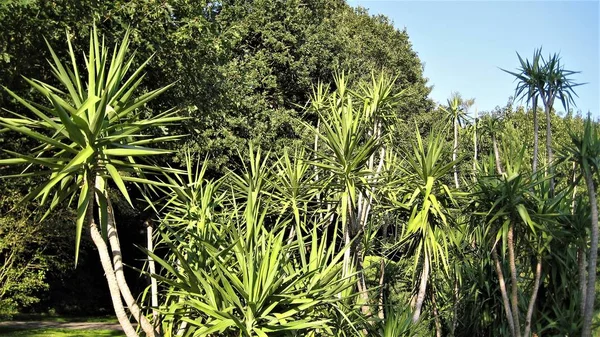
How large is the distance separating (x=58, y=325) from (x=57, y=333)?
3.15 meters

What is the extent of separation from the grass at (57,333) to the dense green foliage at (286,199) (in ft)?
8.87

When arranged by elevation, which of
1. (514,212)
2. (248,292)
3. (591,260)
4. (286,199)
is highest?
(286,199)

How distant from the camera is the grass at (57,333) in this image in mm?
15390

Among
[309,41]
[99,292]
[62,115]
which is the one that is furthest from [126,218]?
[62,115]

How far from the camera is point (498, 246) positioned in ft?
27.5

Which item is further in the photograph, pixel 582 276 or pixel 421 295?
pixel 582 276

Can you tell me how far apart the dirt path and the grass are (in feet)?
3.68

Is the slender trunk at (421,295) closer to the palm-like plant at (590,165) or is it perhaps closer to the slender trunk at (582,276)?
the palm-like plant at (590,165)

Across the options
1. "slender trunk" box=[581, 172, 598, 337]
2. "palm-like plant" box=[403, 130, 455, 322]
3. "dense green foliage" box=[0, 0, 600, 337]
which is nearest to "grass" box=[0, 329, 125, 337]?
"dense green foliage" box=[0, 0, 600, 337]

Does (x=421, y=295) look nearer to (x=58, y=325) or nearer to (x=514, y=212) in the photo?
(x=514, y=212)

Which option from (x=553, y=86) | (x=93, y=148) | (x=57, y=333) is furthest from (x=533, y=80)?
(x=57, y=333)

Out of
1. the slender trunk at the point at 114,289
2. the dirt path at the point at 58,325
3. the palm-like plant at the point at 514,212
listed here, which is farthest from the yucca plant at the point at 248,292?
the dirt path at the point at 58,325

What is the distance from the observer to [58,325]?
18.8 m

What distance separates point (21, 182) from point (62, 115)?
817 centimetres
